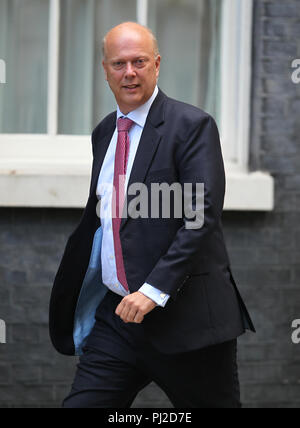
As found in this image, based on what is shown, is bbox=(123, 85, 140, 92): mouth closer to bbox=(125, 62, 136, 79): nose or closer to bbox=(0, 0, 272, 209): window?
bbox=(125, 62, 136, 79): nose

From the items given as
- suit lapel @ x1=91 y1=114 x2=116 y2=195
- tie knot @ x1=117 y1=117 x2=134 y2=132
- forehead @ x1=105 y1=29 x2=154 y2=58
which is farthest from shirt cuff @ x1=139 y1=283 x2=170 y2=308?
forehead @ x1=105 y1=29 x2=154 y2=58

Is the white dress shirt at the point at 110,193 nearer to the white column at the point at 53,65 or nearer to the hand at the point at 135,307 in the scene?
the hand at the point at 135,307

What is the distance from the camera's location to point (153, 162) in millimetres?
2832

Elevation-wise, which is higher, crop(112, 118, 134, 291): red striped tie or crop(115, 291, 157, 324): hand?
crop(112, 118, 134, 291): red striped tie

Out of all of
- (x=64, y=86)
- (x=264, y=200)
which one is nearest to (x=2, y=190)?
(x=64, y=86)

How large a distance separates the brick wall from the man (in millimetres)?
1779

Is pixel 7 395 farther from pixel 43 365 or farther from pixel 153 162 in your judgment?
pixel 153 162

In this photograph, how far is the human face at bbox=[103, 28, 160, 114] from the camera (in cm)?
287

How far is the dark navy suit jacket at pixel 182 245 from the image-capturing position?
2.73 m

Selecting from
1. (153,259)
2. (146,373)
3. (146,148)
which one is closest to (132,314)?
(153,259)

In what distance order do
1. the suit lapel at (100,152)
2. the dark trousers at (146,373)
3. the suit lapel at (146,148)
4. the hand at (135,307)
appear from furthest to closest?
the suit lapel at (100,152)
the dark trousers at (146,373)
the suit lapel at (146,148)
the hand at (135,307)

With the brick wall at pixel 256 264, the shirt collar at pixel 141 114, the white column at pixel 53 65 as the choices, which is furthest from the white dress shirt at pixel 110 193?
the white column at pixel 53 65

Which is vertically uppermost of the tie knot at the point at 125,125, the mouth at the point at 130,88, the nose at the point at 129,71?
the nose at the point at 129,71
